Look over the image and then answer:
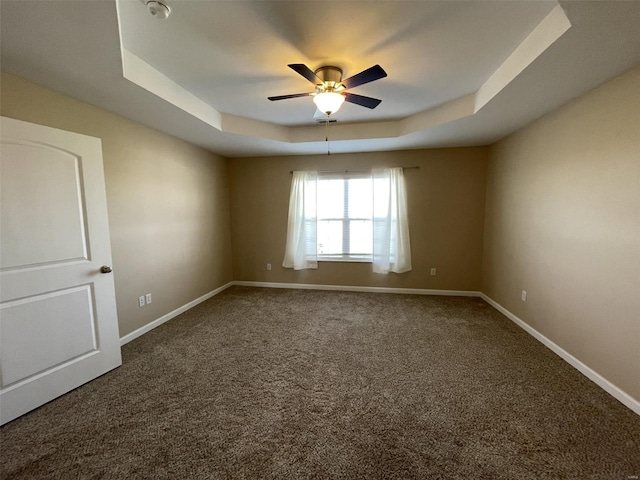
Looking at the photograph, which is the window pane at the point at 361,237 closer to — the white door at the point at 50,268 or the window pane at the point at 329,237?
the window pane at the point at 329,237

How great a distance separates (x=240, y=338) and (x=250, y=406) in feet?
3.46

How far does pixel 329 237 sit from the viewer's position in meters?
4.44

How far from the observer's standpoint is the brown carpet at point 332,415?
4.46 feet

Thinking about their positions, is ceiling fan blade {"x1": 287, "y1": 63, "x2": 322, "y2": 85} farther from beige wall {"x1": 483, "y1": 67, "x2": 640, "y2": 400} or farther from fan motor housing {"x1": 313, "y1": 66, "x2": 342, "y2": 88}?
beige wall {"x1": 483, "y1": 67, "x2": 640, "y2": 400}

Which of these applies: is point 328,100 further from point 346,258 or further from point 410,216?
point 346,258

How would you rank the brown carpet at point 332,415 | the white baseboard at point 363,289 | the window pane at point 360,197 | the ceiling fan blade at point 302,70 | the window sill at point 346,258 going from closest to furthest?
the brown carpet at point 332,415 < the ceiling fan blade at point 302,70 < the white baseboard at point 363,289 < the window pane at point 360,197 < the window sill at point 346,258

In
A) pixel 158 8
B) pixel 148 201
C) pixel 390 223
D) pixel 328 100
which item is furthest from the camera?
pixel 390 223

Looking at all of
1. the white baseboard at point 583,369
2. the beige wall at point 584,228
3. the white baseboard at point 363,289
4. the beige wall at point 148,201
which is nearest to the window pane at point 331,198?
the white baseboard at point 363,289

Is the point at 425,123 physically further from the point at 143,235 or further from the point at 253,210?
the point at 143,235

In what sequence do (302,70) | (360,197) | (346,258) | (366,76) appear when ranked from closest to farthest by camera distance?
(302,70) → (366,76) → (360,197) → (346,258)

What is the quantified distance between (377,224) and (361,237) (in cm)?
36

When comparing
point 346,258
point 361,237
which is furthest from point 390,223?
point 346,258

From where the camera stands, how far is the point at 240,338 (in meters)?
2.76

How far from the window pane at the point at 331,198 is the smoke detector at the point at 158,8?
3.02 metres
